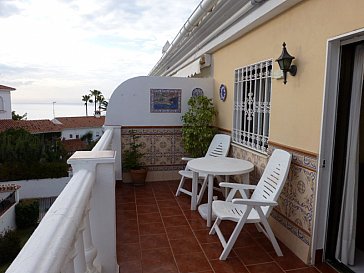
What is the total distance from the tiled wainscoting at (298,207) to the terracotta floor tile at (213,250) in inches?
27.2

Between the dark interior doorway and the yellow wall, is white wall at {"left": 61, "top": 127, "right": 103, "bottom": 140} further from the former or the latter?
the dark interior doorway

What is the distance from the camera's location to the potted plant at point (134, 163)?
5.37 metres

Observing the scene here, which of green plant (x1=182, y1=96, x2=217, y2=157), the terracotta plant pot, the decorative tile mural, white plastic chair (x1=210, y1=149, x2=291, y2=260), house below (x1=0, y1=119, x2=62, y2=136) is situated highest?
the decorative tile mural

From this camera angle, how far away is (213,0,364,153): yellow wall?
2357 mm

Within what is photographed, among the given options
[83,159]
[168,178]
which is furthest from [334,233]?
[168,178]

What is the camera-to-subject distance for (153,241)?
126 inches

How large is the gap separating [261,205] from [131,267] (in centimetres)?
140

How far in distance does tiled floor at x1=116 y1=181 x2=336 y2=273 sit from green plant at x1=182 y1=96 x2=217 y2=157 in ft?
4.39

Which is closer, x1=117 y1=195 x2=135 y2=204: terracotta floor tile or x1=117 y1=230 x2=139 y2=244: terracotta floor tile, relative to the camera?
x1=117 y1=230 x2=139 y2=244: terracotta floor tile

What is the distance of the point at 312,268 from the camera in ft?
8.82

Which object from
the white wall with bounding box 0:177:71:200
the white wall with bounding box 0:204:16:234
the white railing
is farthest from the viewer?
the white wall with bounding box 0:177:71:200

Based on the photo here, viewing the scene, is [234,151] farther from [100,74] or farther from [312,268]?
[100,74]

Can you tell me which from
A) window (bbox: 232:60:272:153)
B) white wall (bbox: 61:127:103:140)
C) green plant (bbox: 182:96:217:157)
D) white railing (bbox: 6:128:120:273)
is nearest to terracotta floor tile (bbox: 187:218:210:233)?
window (bbox: 232:60:272:153)

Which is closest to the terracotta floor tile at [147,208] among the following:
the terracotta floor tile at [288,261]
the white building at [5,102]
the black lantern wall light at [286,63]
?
the terracotta floor tile at [288,261]
